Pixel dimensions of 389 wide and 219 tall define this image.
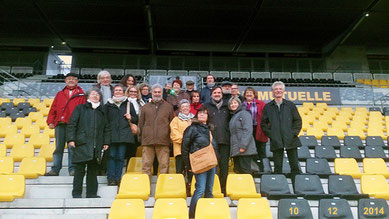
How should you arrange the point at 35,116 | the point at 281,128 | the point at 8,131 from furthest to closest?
the point at 35,116, the point at 8,131, the point at 281,128

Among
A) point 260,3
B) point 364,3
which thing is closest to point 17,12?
point 260,3

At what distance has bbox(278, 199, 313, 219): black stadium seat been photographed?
349 centimetres

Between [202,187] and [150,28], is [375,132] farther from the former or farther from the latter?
[150,28]

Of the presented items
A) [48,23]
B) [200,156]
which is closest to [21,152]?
[200,156]

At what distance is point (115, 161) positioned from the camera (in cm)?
422

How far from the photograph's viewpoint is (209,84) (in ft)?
18.2

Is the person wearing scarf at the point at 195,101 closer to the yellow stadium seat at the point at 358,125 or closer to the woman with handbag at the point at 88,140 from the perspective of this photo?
the woman with handbag at the point at 88,140

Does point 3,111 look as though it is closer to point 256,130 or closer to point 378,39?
point 256,130

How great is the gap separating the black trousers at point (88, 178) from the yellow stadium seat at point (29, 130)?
12.0 feet

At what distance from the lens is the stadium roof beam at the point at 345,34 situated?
1448 centimetres

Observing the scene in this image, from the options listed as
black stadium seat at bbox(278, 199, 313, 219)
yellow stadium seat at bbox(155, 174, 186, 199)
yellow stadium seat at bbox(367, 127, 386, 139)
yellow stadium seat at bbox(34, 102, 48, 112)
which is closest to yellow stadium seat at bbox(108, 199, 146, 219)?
yellow stadium seat at bbox(155, 174, 186, 199)

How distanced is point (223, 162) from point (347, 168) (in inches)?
89.2

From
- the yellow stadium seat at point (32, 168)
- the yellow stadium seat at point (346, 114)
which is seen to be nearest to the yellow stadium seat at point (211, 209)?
the yellow stadium seat at point (32, 168)

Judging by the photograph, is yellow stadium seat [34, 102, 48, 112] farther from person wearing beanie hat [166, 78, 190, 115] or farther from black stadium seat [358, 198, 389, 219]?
black stadium seat [358, 198, 389, 219]
